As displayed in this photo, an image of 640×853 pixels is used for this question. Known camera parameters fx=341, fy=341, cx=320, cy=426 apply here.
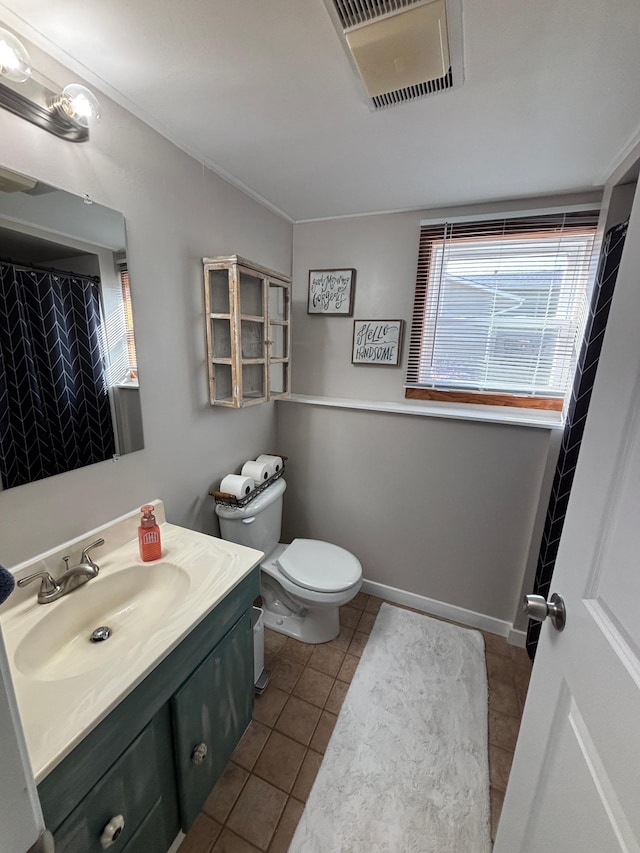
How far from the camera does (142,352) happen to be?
1184 mm

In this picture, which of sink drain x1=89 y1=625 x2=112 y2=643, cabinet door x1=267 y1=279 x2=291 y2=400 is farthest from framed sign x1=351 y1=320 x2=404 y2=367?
sink drain x1=89 y1=625 x2=112 y2=643

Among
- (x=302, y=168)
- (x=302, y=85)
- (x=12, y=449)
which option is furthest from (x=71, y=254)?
(x=302, y=168)

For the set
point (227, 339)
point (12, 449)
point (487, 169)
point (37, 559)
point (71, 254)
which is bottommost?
point (37, 559)

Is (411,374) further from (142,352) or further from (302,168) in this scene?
(142,352)

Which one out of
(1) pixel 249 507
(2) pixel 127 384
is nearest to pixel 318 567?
(1) pixel 249 507

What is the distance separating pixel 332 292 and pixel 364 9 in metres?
1.20

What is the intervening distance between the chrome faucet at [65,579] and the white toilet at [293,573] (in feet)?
1.97

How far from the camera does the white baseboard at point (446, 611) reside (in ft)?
5.94

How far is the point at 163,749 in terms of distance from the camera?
87cm

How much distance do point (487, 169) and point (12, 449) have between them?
183cm

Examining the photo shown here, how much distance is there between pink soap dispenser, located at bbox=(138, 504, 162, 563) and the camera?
111cm

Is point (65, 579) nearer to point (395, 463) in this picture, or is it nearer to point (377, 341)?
point (395, 463)

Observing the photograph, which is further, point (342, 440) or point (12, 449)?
point (342, 440)

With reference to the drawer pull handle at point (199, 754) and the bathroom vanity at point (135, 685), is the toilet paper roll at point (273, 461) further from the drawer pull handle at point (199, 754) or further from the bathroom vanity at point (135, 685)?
the drawer pull handle at point (199, 754)
